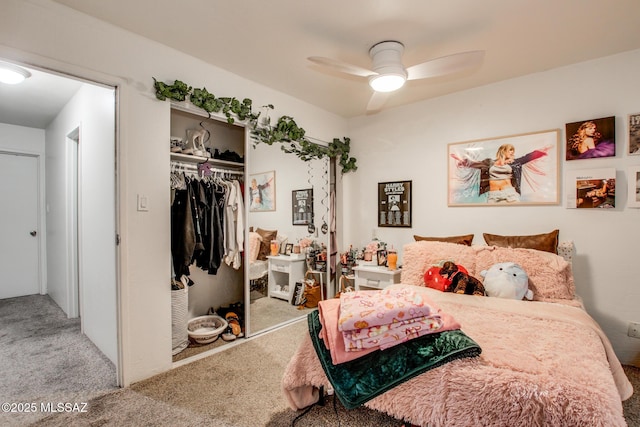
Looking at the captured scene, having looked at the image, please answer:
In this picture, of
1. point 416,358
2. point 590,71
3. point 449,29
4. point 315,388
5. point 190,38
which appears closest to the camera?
point 416,358

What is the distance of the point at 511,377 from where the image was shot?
1.14 metres

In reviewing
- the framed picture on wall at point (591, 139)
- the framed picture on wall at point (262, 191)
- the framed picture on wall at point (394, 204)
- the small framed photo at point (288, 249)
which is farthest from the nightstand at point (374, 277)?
the framed picture on wall at point (591, 139)

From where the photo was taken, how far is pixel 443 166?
3.23 meters

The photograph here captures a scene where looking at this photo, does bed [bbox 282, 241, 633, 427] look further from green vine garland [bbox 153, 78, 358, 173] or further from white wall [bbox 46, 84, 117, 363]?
green vine garland [bbox 153, 78, 358, 173]

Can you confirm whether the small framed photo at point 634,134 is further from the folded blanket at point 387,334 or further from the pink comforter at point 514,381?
the folded blanket at point 387,334

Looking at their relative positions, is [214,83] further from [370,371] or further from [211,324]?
[370,371]

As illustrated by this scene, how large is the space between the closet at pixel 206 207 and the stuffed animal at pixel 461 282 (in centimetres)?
187

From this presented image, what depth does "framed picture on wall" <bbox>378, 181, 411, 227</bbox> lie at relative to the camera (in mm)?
3478

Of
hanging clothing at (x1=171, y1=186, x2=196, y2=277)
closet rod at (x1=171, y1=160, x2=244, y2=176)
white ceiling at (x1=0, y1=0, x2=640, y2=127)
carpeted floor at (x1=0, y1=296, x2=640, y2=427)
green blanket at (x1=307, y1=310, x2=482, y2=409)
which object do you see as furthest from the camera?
closet rod at (x1=171, y1=160, x2=244, y2=176)

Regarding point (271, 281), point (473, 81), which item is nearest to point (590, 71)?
point (473, 81)

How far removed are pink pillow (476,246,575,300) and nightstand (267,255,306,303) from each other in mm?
1964

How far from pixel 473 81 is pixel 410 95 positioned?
61cm

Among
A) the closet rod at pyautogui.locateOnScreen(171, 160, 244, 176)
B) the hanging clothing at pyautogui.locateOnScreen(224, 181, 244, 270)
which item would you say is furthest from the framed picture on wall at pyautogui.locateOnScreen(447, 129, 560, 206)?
the closet rod at pyautogui.locateOnScreen(171, 160, 244, 176)

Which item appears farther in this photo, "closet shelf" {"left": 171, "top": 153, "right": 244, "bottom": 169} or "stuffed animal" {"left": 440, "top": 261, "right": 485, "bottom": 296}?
"closet shelf" {"left": 171, "top": 153, "right": 244, "bottom": 169}
